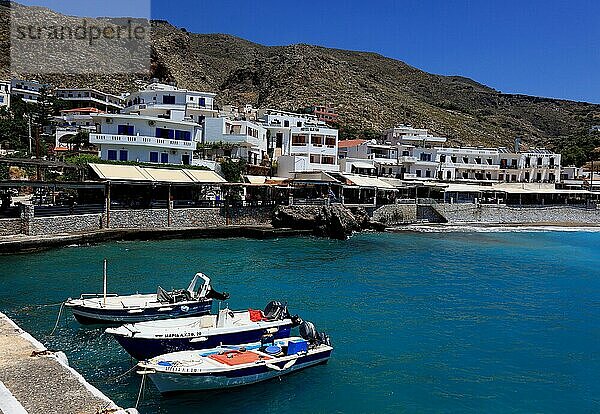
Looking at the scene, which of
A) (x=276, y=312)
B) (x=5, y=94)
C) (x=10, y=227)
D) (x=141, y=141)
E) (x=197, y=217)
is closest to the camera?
(x=276, y=312)

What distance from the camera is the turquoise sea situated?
14758mm

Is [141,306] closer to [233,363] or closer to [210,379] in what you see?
[233,363]

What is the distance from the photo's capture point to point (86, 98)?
10156cm

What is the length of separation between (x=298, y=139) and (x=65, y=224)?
1452 inches

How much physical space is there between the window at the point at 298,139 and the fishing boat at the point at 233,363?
177ft

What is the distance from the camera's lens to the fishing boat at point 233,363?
13.6m

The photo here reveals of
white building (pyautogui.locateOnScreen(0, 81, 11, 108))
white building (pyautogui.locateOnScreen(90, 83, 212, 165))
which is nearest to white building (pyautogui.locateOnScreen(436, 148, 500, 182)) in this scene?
white building (pyautogui.locateOnScreen(90, 83, 212, 165))

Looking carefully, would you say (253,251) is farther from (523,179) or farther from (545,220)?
(523,179)

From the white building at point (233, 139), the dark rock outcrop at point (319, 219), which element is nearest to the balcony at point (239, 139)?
the white building at point (233, 139)

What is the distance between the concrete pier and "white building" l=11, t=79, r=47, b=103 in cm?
9600

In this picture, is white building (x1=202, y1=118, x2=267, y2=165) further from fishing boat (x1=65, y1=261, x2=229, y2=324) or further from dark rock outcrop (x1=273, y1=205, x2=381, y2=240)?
fishing boat (x1=65, y1=261, x2=229, y2=324)

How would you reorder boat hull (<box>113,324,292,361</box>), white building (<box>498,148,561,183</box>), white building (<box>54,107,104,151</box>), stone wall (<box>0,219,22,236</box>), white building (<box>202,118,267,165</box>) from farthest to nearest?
white building (<box>498,148,561,183</box>) < white building (<box>54,107,104,151</box>) < white building (<box>202,118,267,165</box>) < stone wall (<box>0,219,22,236</box>) < boat hull (<box>113,324,292,361</box>)

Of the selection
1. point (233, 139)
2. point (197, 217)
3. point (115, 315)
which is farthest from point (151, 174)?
point (115, 315)

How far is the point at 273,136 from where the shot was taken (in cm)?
7300
